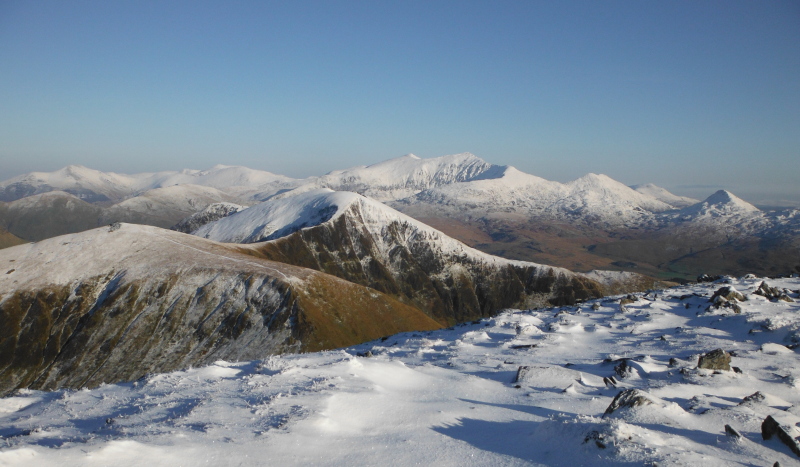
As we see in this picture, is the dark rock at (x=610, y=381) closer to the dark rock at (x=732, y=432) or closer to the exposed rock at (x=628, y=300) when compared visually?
the dark rock at (x=732, y=432)

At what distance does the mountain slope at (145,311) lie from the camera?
9156cm

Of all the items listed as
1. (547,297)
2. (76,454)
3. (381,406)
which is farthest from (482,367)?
(547,297)

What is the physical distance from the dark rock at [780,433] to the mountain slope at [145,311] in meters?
88.6

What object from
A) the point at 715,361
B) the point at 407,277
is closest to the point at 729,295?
the point at 715,361

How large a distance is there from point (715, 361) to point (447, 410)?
17.9 meters

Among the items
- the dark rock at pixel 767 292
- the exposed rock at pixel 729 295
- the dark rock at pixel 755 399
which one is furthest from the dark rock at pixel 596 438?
the dark rock at pixel 767 292

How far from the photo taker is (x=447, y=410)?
69.4ft

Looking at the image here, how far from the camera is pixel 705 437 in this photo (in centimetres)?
1672

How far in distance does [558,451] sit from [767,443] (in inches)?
317

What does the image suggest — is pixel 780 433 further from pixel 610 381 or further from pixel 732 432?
pixel 610 381

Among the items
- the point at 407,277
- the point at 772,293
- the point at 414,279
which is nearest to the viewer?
the point at 772,293

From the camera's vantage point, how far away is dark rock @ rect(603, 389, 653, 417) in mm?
18781

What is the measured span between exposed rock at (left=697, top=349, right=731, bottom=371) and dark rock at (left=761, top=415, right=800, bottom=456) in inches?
404

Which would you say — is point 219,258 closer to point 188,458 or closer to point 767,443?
point 188,458
